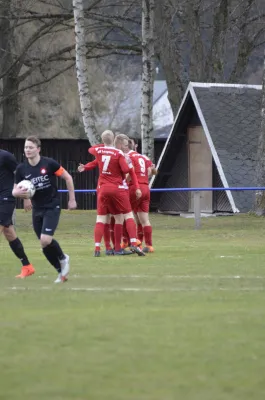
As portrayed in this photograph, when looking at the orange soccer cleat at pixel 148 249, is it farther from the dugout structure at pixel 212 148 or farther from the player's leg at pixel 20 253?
the dugout structure at pixel 212 148

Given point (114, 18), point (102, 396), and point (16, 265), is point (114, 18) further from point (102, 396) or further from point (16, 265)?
point (102, 396)

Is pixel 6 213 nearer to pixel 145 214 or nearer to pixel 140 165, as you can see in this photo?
pixel 140 165

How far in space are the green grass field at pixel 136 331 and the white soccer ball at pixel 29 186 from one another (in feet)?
3.47

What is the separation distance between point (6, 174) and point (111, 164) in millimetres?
3338

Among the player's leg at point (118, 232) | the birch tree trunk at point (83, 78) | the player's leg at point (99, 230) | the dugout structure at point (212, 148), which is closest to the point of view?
the player's leg at point (99, 230)

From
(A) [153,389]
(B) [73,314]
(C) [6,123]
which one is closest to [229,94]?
(C) [6,123]

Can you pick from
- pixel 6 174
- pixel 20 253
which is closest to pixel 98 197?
pixel 6 174

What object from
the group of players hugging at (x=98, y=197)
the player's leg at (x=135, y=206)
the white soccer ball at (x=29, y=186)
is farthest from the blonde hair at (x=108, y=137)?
the white soccer ball at (x=29, y=186)

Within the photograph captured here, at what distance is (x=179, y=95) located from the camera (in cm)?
4106

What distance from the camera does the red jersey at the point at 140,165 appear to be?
2162 centimetres

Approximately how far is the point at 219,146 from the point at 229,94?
2.50 meters

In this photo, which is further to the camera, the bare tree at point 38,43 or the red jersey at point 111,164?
the bare tree at point 38,43

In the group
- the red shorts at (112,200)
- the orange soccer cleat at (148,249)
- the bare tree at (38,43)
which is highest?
the bare tree at (38,43)

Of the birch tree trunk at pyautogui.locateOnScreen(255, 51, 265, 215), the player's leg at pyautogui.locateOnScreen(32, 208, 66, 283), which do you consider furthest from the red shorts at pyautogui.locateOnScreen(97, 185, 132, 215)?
the birch tree trunk at pyautogui.locateOnScreen(255, 51, 265, 215)
